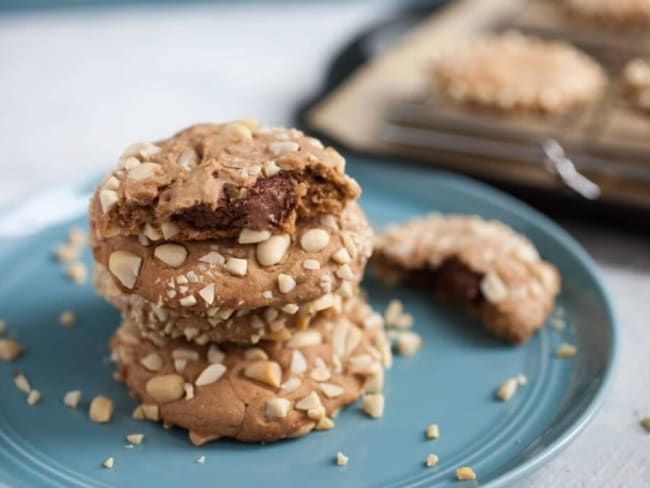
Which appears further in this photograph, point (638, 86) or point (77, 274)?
point (638, 86)

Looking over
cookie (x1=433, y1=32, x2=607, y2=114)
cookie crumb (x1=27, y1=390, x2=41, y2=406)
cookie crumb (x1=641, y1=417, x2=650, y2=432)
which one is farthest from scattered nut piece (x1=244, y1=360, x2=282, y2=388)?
cookie (x1=433, y1=32, x2=607, y2=114)

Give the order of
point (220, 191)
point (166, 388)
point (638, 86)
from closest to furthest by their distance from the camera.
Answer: point (220, 191) < point (166, 388) < point (638, 86)

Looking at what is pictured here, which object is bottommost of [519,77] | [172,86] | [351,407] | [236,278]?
[172,86]

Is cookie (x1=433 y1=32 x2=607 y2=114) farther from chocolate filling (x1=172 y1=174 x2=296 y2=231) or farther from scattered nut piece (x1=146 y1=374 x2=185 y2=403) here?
scattered nut piece (x1=146 y1=374 x2=185 y2=403)

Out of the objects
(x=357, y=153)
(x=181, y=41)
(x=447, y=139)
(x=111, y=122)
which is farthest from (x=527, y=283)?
(x=181, y=41)

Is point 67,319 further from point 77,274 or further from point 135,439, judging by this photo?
point 135,439

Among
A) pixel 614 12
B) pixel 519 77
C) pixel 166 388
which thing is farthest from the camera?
pixel 614 12

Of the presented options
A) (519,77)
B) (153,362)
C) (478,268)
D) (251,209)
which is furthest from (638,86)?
(153,362)
